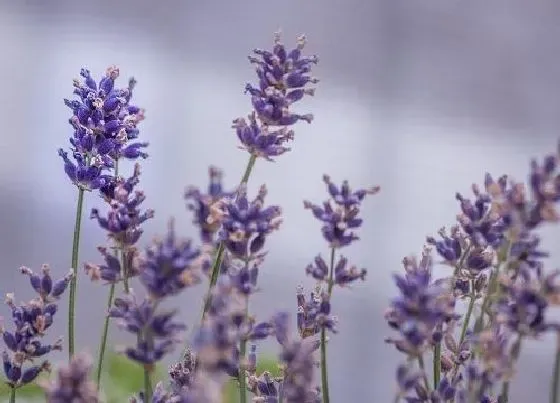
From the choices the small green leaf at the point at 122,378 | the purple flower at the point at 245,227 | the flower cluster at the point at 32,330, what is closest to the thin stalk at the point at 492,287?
the purple flower at the point at 245,227

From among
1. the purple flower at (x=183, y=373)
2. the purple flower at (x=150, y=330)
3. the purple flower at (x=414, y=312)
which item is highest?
the purple flower at (x=414, y=312)

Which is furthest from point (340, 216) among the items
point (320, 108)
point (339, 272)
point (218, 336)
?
point (320, 108)

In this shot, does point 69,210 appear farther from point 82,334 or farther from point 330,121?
point 330,121

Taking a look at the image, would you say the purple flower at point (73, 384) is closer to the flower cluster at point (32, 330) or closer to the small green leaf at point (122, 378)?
the flower cluster at point (32, 330)

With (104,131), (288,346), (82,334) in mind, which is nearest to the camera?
(288,346)

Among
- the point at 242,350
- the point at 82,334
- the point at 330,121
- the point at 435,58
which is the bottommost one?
the point at 82,334

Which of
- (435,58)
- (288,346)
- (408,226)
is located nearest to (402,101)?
(435,58)

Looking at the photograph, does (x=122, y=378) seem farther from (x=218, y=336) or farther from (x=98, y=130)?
(x=218, y=336)

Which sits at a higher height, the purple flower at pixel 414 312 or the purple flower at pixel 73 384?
the purple flower at pixel 414 312

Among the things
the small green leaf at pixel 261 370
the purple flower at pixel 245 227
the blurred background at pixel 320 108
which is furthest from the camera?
the blurred background at pixel 320 108
